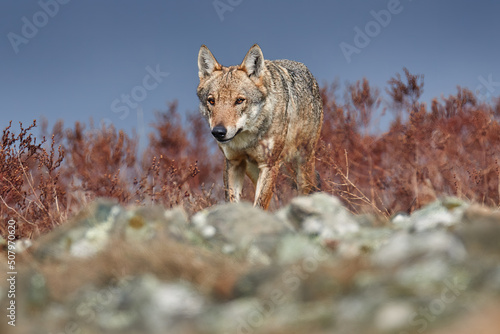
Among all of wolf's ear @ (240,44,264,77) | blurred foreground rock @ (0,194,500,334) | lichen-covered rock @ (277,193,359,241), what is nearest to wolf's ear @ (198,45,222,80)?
wolf's ear @ (240,44,264,77)

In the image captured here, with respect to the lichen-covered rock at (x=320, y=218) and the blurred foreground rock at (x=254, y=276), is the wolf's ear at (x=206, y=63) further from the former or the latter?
the blurred foreground rock at (x=254, y=276)

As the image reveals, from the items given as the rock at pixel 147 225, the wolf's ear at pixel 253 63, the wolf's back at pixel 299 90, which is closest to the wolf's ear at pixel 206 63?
the wolf's ear at pixel 253 63

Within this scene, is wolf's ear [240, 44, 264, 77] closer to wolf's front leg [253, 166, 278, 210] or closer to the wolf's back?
the wolf's back

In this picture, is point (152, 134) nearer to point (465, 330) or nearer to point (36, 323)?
point (36, 323)

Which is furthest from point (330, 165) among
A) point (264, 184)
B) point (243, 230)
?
Result: point (243, 230)

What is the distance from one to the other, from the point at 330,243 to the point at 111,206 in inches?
64.2

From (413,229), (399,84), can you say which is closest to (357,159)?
(399,84)

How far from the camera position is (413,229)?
11.1 feet

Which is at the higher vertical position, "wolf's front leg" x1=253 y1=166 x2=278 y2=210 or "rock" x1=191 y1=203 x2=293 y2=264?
"wolf's front leg" x1=253 y1=166 x2=278 y2=210

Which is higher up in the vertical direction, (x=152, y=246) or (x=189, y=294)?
(x=152, y=246)

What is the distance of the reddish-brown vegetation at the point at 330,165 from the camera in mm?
6016

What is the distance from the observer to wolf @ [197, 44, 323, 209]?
6.15m

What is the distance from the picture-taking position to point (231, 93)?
244 inches

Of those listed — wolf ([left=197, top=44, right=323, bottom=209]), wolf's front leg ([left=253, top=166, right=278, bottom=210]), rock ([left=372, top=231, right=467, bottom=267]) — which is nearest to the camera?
rock ([left=372, top=231, right=467, bottom=267])
